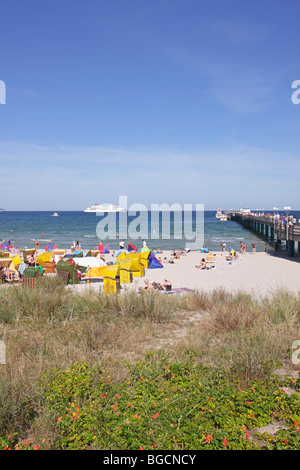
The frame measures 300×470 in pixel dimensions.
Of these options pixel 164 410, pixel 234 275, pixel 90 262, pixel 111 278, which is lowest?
pixel 234 275

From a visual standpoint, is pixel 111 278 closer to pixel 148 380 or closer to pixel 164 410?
pixel 148 380

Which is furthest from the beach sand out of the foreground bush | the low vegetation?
the foreground bush

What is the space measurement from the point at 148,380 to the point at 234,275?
1288cm

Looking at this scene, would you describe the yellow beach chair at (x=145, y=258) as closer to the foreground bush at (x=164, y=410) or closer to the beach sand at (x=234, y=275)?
the beach sand at (x=234, y=275)

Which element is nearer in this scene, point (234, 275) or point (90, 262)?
point (90, 262)

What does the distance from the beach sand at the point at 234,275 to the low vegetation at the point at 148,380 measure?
492 cm

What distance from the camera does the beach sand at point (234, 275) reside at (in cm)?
1277

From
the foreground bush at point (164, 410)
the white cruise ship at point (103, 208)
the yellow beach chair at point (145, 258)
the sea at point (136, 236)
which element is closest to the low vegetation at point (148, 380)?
the foreground bush at point (164, 410)

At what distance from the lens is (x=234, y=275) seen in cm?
1620

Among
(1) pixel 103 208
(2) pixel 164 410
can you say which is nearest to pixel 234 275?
(2) pixel 164 410

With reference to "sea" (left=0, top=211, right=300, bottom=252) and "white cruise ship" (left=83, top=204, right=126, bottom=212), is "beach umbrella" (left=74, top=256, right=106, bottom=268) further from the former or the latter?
"white cruise ship" (left=83, top=204, right=126, bottom=212)

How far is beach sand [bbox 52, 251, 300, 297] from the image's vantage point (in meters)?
12.8
